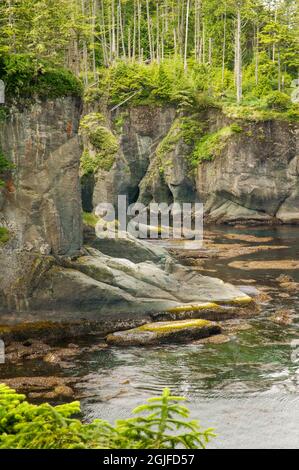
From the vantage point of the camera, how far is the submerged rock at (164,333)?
22.7 metres

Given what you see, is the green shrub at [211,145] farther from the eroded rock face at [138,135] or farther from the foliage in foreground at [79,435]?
the foliage in foreground at [79,435]

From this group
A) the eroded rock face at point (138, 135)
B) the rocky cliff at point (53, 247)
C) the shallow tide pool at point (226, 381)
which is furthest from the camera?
the eroded rock face at point (138, 135)

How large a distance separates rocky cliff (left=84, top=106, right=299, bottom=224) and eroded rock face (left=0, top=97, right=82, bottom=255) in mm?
28615

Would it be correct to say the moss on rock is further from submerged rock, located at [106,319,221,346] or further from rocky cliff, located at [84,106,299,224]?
submerged rock, located at [106,319,221,346]

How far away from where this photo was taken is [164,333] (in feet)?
75.5

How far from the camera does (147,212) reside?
63.3 metres

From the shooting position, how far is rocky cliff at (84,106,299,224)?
190 ft

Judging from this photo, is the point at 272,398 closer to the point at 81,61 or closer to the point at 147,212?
the point at 147,212

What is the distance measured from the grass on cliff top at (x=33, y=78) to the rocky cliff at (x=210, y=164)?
1140 inches

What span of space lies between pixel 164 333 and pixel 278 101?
41322 millimetres

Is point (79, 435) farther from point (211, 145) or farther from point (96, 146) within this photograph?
point (211, 145)

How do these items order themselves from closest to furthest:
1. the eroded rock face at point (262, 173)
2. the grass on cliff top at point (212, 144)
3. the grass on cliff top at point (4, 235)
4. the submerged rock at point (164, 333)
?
the submerged rock at point (164, 333), the grass on cliff top at point (4, 235), the eroded rock face at point (262, 173), the grass on cliff top at point (212, 144)

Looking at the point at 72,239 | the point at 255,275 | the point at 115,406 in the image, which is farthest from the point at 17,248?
the point at 255,275

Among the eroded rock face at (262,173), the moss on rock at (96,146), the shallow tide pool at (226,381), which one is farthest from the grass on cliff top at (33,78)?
the eroded rock face at (262,173)
